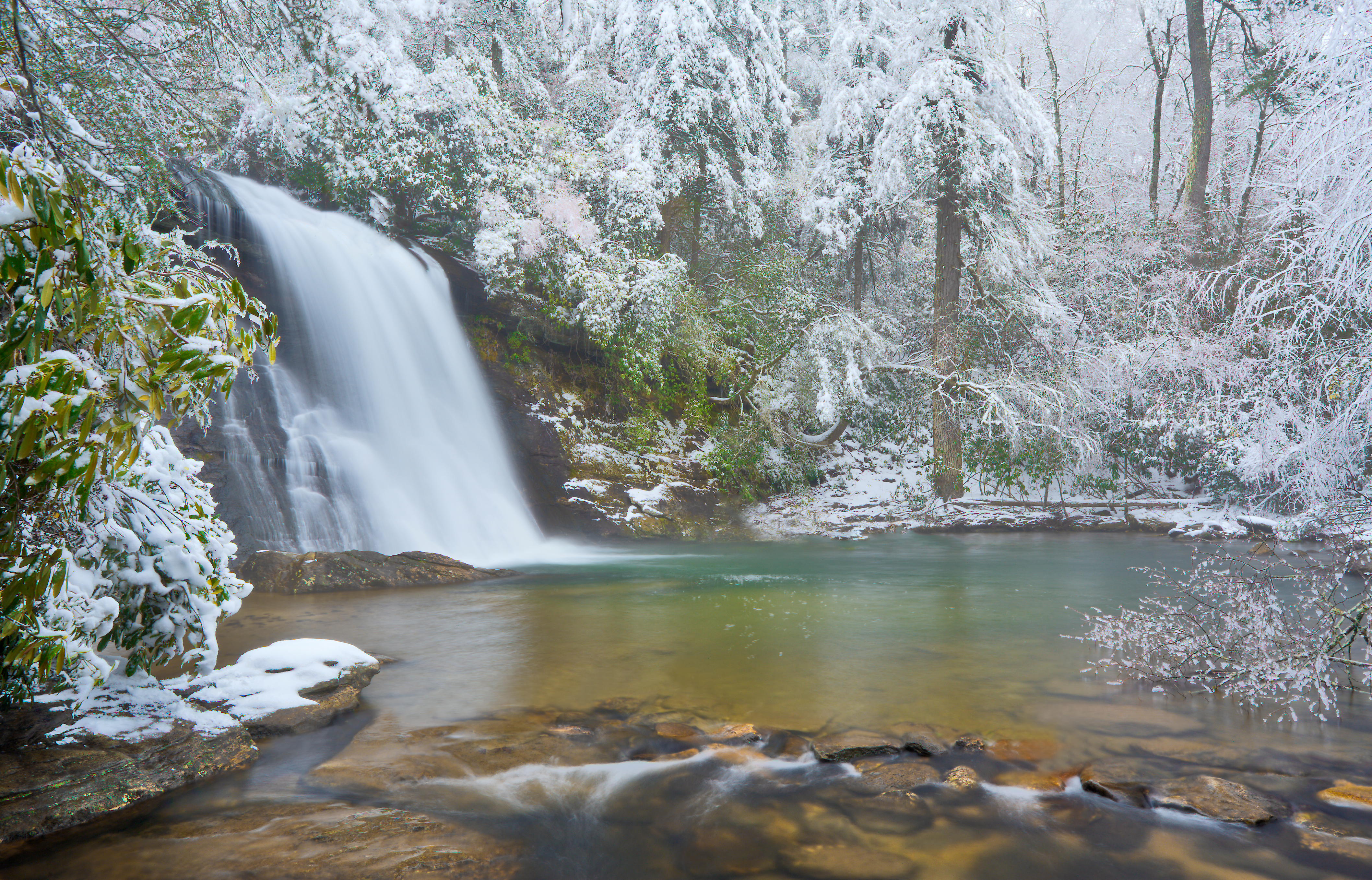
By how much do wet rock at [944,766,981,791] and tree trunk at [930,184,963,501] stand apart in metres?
12.1

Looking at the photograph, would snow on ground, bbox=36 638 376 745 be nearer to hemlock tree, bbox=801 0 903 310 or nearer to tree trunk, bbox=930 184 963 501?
tree trunk, bbox=930 184 963 501

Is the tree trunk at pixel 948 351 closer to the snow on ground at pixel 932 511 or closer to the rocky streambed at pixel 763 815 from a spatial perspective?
the snow on ground at pixel 932 511

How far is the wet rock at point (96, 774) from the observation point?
2.99m

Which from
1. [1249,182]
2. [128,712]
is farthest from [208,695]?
Result: [1249,182]

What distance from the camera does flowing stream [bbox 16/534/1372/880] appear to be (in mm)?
2977

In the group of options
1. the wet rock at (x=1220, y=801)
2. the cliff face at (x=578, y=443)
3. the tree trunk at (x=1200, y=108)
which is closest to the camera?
the wet rock at (x=1220, y=801)

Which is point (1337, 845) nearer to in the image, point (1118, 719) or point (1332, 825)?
point (1332, 825)

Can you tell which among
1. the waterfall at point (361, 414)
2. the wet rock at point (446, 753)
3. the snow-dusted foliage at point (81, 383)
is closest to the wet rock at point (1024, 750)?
the wet rock at point (446, 753)

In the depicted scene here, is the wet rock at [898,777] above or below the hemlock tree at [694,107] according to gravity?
below

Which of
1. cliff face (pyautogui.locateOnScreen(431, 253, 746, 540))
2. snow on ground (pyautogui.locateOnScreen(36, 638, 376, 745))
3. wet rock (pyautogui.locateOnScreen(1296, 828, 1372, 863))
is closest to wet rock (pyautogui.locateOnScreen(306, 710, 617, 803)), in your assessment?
snow on ground (pyautogui.locateOnScreen(36, 638, 376, 745))

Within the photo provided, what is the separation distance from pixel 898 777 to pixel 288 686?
364 cm

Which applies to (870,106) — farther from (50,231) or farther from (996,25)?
(50,231)

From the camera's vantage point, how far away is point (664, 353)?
16016 millimetres

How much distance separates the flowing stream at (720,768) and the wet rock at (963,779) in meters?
0.06
